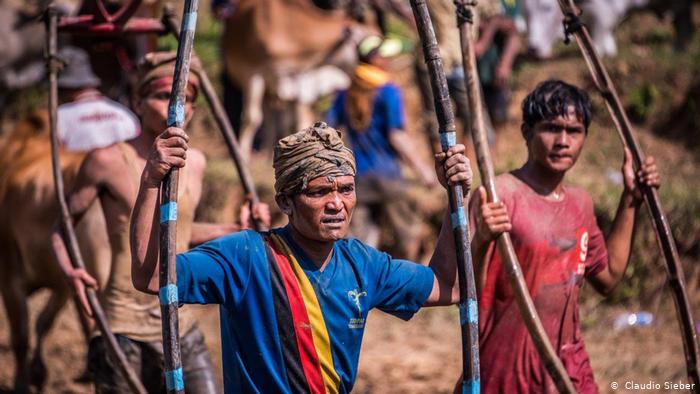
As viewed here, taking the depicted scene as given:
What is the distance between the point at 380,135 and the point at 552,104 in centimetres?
424

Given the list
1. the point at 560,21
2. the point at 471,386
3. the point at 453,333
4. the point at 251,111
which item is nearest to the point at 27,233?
the point at 453,333

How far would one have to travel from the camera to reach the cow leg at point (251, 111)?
447 inches

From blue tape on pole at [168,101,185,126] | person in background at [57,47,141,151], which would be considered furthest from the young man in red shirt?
person in background at [57,47,141,151]

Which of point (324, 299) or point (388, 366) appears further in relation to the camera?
point (388, 366)

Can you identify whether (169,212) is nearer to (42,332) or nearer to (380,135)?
(42,332)

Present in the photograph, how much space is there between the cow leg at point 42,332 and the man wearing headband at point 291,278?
4.12 metres

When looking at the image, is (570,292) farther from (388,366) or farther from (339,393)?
(388,366)

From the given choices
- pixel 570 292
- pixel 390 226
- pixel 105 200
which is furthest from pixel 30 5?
pixel 570 292

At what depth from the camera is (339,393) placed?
3.44 metres

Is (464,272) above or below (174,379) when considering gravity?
above

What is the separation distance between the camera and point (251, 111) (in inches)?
450

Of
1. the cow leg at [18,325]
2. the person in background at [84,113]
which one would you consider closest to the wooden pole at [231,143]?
the person in background at [84,113]

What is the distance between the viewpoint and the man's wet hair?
4.46 m

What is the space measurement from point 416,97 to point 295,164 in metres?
10.8
